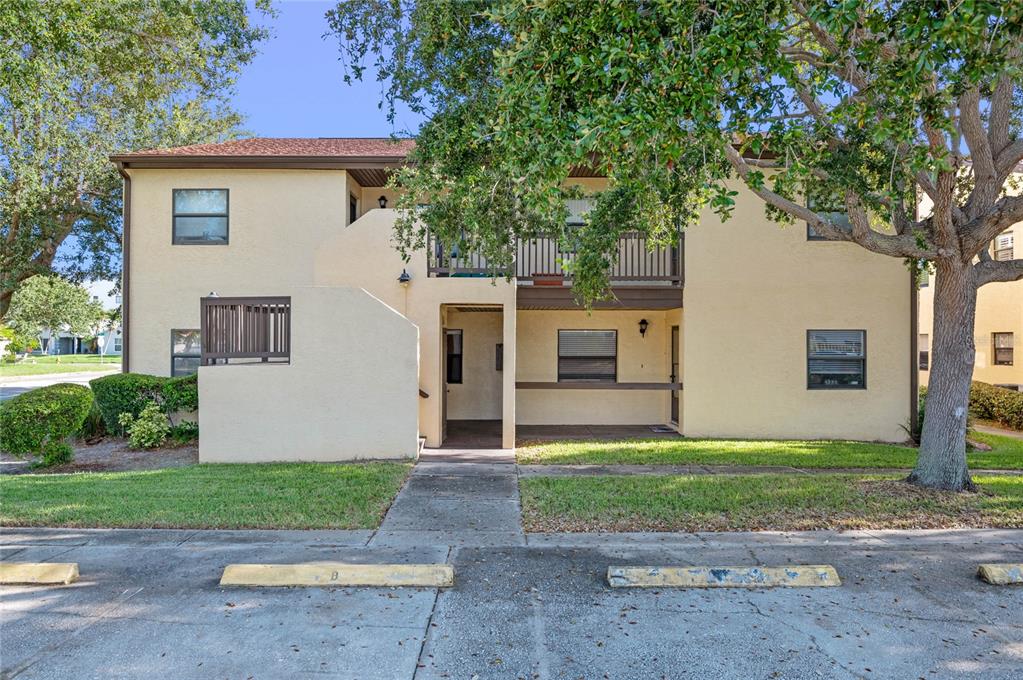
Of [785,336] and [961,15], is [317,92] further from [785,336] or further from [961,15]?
[961,15]

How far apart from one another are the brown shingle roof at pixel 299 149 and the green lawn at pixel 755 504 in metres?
8.08

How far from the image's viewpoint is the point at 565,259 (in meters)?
12.6

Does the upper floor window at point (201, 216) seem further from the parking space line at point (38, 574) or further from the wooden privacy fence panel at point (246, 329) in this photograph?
the parking space line at point (38, 574)

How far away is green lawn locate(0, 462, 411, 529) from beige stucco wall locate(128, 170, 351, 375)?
494 centimetres

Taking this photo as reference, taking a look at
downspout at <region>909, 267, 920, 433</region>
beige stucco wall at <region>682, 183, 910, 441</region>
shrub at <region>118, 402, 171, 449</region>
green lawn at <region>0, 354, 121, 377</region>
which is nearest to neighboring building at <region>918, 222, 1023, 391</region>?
downspout at <region>909, 267, 920, 433</region>

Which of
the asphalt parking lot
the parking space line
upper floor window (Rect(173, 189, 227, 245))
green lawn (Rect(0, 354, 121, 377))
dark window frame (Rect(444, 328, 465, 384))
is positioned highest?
upper floor window (Rect(173, 189, 227, 245))

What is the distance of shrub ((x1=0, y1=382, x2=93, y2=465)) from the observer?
919 cm

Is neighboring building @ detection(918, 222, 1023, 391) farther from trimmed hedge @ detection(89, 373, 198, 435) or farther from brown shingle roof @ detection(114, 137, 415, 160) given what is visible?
trimmed hedge @ detection(89, 373, 198, 435)

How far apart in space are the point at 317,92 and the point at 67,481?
1035cm

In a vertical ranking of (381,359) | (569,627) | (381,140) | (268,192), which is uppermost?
(381,140)

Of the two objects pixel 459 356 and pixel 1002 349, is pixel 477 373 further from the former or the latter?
pixel 1002 349

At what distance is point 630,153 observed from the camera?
6.05m

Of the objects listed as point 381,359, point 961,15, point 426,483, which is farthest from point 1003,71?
point 381,359

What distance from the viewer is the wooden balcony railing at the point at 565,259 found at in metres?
12.1
